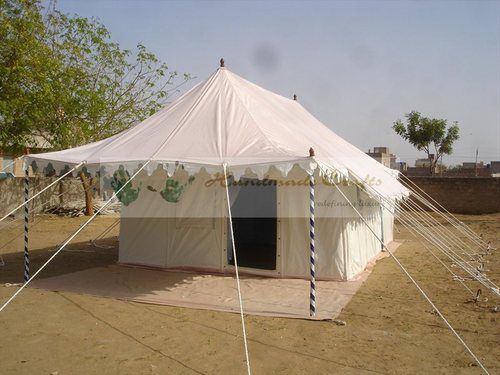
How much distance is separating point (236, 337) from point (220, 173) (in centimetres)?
238

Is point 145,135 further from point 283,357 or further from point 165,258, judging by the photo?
point 283,357

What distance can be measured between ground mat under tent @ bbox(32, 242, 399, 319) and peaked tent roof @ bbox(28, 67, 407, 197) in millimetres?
1542

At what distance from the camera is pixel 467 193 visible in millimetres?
16906

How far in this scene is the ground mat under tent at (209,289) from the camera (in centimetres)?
517

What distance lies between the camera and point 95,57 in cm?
1314

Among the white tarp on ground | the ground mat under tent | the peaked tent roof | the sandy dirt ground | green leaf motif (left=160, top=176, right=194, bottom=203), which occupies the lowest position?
the sandy dirt ground

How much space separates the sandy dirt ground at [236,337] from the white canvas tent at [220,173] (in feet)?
3.80

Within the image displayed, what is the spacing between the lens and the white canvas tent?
5.18 meters

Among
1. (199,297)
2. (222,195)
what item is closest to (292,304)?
(199,297)

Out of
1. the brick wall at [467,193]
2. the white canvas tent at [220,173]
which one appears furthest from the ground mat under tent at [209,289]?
the brick wall at [467,193]

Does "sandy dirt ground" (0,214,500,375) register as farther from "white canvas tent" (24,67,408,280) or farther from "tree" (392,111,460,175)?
"tree" (392,111,460,175)

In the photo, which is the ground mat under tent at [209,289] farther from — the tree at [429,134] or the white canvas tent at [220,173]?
the tree at [429,134]

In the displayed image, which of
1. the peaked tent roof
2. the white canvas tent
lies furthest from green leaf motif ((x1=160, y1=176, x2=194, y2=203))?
the peaked tent roof

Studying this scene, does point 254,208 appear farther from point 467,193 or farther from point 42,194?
point 467,193
